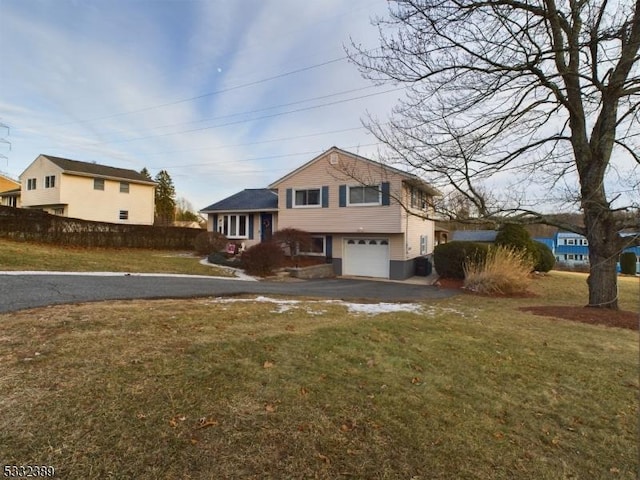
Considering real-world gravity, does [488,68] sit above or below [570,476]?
above

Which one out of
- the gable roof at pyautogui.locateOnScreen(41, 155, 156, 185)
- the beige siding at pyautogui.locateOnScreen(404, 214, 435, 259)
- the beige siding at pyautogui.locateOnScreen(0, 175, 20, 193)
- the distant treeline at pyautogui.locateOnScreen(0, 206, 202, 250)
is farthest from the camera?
the beige siding at pyautogui.locateOnScreen(0, 175, 20, 193)

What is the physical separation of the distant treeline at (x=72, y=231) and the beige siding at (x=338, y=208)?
8573 millimetres

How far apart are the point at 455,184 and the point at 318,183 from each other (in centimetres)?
1050

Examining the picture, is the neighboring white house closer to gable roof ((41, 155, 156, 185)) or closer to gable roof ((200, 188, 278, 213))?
gable roof ((41, 155, 156, 185))

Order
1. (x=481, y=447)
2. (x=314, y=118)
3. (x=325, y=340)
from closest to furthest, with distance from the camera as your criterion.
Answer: (x=481, y=447)
(x=325, y=340)
(x=314, y=118)

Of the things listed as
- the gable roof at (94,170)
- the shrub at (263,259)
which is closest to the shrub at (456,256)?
the shrub at (263,259)

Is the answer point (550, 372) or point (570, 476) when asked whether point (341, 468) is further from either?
point (550, 372)

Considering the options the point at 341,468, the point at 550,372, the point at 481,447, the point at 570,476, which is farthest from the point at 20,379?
the point at 550,372

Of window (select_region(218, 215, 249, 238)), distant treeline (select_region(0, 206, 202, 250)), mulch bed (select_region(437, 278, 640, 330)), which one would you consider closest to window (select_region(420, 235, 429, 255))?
window (select_region(218, 215, 249, 238))

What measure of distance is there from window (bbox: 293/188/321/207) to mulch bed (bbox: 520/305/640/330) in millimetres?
11940

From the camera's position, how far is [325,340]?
4715 mm

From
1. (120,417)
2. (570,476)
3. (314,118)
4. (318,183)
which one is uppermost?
(314,118)

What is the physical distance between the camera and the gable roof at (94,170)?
90.2ft

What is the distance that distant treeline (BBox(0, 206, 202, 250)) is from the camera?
53.8 feet
